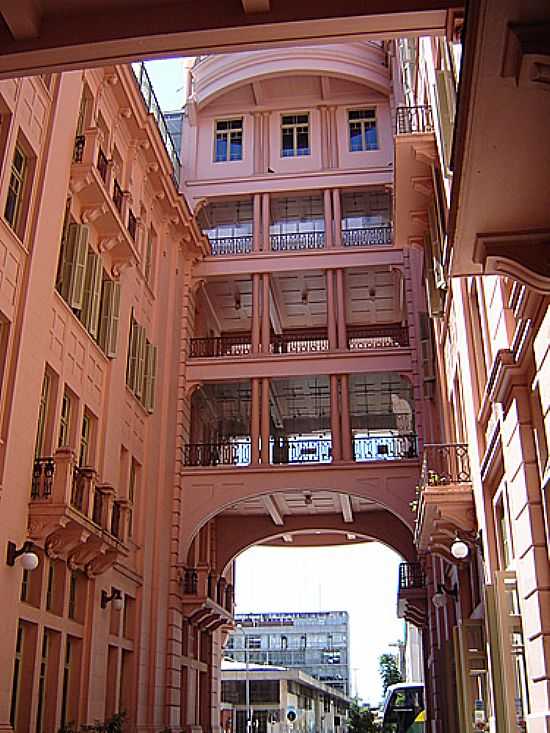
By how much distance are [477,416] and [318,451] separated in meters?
10.3

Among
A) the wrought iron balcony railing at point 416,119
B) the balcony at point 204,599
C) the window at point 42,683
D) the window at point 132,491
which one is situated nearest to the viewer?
the window at point 42,683

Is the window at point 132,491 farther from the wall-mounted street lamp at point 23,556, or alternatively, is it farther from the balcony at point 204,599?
the wall-mounted street lamp at point 23,556

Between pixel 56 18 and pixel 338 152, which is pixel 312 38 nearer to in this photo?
pixel 56 18

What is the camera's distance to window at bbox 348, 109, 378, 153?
949 inches

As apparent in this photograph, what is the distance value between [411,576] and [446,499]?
10202 mm

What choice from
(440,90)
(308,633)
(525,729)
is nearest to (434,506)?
(525,729)

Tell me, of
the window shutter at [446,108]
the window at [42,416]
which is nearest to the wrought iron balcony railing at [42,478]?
the window at [42,416]

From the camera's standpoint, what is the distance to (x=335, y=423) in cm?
2072

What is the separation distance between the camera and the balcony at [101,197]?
1480 cm

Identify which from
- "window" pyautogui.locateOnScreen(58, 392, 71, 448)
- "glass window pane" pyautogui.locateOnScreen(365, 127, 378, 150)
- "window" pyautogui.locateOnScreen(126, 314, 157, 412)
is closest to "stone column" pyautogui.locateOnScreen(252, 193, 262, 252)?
"glass window pane" pyautogui.locateOnScreen(365, 127, 378, 150)

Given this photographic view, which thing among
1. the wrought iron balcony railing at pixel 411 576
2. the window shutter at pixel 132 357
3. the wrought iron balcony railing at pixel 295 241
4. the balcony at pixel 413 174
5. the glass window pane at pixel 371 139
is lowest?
the wrought iron balcony railing at pixel 411 576

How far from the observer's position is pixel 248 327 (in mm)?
27484

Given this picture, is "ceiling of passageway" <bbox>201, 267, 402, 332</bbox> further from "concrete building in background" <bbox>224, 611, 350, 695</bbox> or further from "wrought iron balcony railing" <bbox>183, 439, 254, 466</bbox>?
"concrete building in background" <bbox>224, 611, 350, 695</bbox>

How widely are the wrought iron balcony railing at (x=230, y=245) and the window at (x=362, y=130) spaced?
12.9 ft
